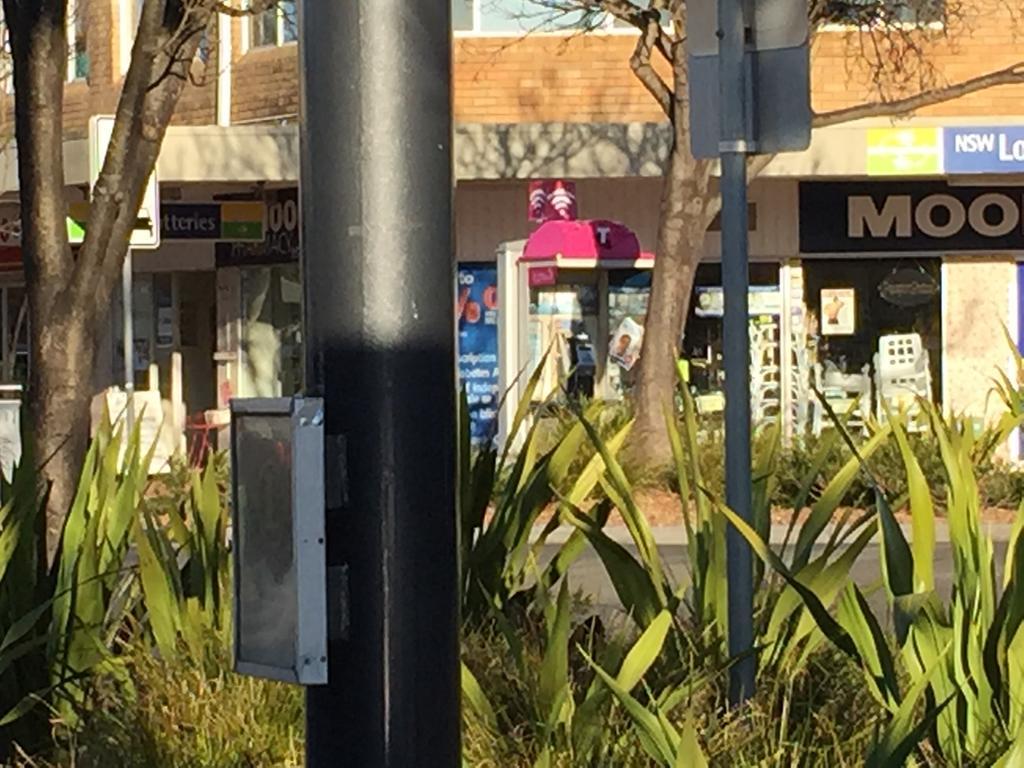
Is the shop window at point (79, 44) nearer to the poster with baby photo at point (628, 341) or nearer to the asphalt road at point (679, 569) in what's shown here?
the poster with baby photo at point (628, 341)

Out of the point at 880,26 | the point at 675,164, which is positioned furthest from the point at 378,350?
the point at 880,26

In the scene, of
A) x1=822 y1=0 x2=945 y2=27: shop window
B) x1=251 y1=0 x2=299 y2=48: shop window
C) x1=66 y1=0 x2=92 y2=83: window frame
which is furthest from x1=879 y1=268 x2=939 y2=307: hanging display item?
x1=66 y1=0 x2=92 y2=83: window frame

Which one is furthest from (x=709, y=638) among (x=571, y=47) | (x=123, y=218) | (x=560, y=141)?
(x=571, y=47)

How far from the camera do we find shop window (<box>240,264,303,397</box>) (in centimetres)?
2308

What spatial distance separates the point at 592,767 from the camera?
500cm

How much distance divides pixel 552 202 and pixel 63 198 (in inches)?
450

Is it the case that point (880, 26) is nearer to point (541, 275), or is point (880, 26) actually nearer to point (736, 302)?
point (541, 275)

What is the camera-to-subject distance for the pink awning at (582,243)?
63.0 feet

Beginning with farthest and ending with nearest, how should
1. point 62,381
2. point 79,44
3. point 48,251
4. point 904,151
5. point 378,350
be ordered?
point 79,44
point 904,151
point 48,251
point 62,381
point 378,350

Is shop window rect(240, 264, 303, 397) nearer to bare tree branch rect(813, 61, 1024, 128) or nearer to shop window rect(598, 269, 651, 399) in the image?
shop window rect(598, 269, 651, 399)

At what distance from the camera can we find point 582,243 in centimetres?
1958

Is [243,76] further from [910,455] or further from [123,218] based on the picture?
[910,455]

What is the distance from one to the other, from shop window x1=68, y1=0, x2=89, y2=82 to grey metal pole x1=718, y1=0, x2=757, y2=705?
789 inches

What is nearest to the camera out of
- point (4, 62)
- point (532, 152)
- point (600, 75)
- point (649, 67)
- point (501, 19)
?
point (649, 67)
